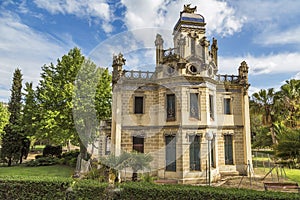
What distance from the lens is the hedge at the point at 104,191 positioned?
762cm

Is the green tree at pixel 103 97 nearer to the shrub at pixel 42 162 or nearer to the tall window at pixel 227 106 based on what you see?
the shrub at pixel 42 162

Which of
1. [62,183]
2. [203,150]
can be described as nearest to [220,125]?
[203,150]

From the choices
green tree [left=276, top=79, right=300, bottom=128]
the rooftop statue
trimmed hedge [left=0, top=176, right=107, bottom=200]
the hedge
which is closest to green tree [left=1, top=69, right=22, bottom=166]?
trimmed hedge [left=0, top=176, right=107, bottom=200]

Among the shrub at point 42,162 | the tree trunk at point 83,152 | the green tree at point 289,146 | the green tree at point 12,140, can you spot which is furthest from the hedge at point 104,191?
the green tree at point 12,140

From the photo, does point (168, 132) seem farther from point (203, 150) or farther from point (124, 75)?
point (124, 75)

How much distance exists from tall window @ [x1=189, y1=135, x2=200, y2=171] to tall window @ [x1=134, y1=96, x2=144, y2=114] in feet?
14.7

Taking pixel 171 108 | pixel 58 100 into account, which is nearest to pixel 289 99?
pixel 171 108

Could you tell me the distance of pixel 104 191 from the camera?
827cm

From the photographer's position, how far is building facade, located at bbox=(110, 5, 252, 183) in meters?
15.3

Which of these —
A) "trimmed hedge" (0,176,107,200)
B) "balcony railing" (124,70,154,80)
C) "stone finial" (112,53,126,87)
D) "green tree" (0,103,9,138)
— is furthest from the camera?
"green tree" (0,103,9,138)

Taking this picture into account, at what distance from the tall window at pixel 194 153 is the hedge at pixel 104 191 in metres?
6.97

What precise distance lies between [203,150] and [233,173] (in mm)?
4159

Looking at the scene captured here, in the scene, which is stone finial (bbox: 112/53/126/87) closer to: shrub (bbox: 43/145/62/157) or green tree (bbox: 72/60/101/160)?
green tree (bbox: 72/60/101/160)

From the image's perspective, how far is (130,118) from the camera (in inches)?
656
